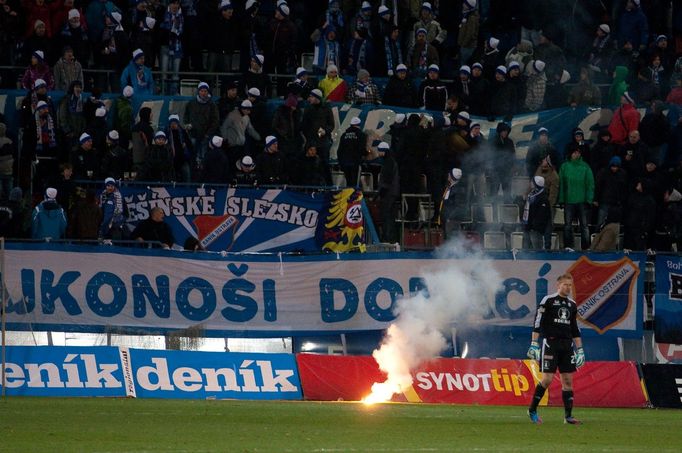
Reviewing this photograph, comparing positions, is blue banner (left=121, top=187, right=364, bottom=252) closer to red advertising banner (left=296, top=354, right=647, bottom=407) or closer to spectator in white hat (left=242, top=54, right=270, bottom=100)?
red advertising banner (left=296, top=354, right=647, bottom=407)

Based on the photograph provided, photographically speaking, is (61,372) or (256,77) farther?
(256,77)

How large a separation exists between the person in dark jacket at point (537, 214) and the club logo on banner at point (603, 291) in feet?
9.32

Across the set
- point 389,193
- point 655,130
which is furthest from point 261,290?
point 655,130

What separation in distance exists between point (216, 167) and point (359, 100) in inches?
171

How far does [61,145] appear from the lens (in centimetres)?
2661

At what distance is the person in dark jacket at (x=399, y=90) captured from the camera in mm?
29047

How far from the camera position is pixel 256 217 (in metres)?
25.1

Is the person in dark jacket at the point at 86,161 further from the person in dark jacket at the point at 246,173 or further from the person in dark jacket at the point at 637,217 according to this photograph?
the person in dark jacket at the point at 637,217

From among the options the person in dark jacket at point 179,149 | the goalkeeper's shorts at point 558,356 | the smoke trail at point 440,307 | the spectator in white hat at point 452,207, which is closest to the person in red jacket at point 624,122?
the spectator in white hat at point 452,207

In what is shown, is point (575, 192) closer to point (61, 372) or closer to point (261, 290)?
point (261, 290)

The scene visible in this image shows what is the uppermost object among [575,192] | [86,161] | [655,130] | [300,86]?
[300,86]

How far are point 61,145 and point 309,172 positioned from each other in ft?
15.3

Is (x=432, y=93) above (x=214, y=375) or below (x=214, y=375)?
above

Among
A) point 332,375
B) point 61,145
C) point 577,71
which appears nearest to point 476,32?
point 577,71
